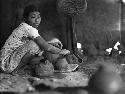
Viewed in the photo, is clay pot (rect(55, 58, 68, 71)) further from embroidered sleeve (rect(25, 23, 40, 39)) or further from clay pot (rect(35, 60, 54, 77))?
embroidered sleeve (rect(25, 23, 40, 39))

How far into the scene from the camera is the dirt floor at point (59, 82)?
10.9 ft

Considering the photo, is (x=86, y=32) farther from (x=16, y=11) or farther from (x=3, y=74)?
(x=3, y=74)

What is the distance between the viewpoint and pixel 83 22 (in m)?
7.12

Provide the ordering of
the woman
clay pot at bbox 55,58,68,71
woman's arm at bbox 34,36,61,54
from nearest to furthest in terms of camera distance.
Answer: woman's arm at bbox 34,36,61,54 → the woman → clay pot at bbox 55,58,68,71

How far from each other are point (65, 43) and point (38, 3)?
4.00ft

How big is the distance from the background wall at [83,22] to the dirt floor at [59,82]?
638mm

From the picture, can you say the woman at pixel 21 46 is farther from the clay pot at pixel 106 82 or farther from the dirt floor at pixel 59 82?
the clay pot at pixel 106 82

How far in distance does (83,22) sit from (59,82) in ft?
11.5

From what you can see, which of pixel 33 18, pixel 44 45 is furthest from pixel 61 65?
pixel 33 18

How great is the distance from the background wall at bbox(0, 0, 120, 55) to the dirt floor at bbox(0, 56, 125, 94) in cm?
64

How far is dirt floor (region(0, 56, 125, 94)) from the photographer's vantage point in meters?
3.32

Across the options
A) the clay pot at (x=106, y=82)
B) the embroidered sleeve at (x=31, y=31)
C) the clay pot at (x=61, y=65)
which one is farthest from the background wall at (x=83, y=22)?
the clay pot at (x=106, y=82)

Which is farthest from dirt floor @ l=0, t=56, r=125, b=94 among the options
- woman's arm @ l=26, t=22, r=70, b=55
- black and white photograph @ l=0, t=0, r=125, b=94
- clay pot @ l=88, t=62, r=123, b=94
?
woman's arm @ l=26, t=22, r=70, b=55

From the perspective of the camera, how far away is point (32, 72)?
5.36m
